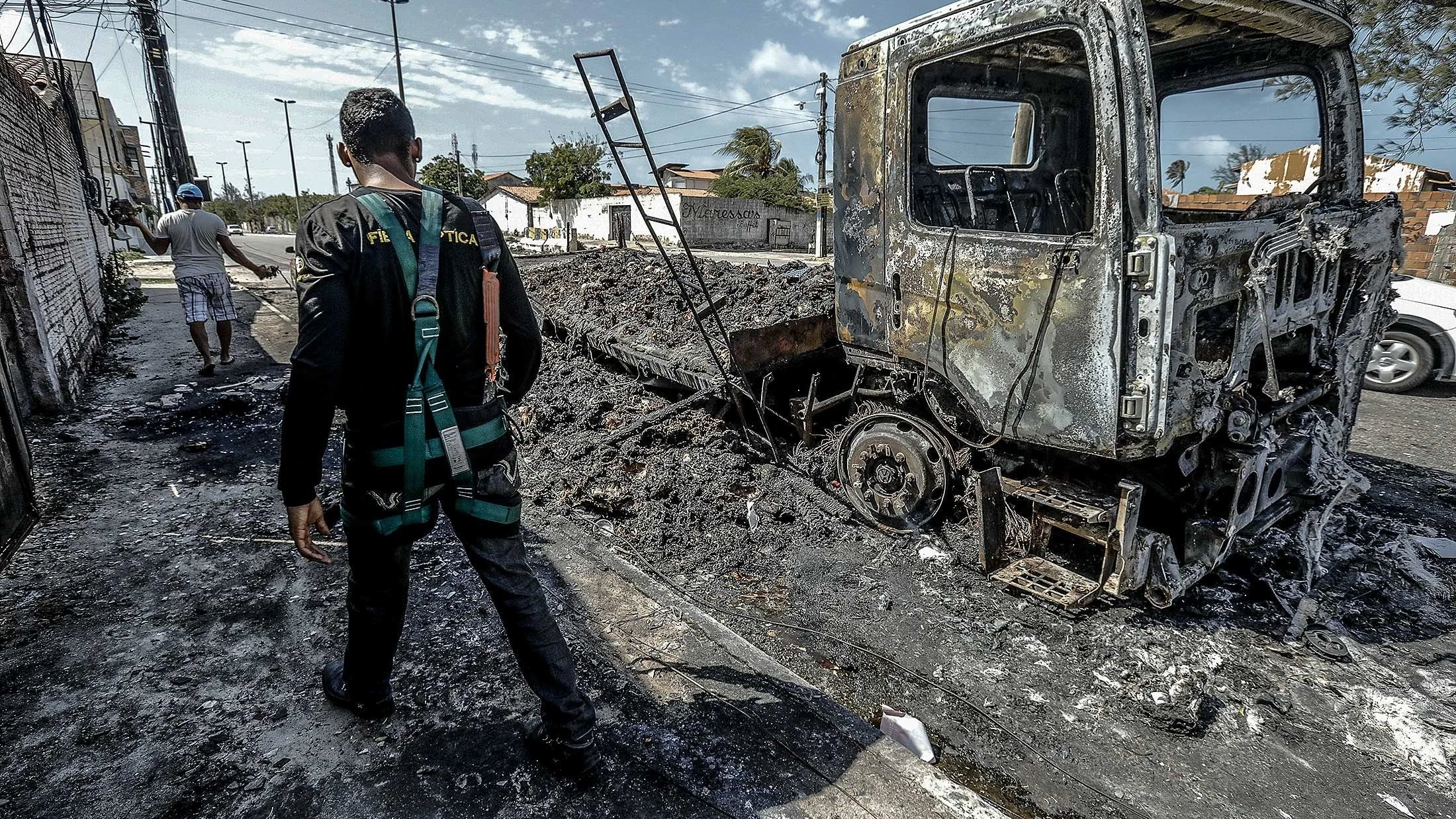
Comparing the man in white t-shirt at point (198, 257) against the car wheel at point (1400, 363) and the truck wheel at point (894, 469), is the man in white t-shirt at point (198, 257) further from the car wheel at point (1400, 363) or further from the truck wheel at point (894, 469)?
the car wheel at point (1400, 363)

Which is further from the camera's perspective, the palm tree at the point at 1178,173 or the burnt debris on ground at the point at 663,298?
the burnt debris on ground at the point at 663,298

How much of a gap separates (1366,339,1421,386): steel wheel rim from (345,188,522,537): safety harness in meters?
8.23

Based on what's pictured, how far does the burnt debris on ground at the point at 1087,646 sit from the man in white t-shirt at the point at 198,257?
435cm

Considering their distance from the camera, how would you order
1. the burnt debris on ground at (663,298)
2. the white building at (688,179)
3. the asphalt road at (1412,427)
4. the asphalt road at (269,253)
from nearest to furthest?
1. the burnt debris on ground at (663,298)
2. the asphalt road at (1412,427)
3. the asphalt road at (269,253)
4. the white building at (688,179)

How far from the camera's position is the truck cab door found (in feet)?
8.37

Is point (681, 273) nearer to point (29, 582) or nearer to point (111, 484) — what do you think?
point (111, 484)

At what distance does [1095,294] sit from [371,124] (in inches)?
96.5

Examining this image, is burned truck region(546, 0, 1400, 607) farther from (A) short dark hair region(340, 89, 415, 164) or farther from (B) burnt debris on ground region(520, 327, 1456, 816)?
(A) short dark hair region(340, 89, 415, 164)

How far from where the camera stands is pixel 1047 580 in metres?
3.01

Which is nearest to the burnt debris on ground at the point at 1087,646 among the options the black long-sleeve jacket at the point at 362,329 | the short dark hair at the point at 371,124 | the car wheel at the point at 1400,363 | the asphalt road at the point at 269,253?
the black long-sleeve jacket at the point at 362,329

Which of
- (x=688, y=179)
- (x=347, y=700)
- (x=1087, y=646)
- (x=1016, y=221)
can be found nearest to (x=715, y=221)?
(x=688, y=179)

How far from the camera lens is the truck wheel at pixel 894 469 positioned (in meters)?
3.46

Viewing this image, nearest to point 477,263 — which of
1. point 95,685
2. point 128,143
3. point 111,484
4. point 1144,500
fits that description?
point 95,685

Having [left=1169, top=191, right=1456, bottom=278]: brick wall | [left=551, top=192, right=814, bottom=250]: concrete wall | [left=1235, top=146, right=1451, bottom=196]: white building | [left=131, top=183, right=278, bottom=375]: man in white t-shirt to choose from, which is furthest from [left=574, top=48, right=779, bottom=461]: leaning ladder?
[left=551, top=192, right=814, bottom=250]: concrete wall
